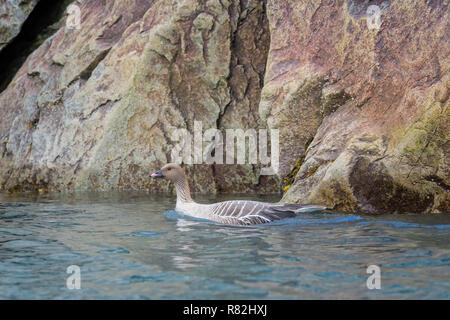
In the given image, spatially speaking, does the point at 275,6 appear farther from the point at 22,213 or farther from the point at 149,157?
the point at 22,213

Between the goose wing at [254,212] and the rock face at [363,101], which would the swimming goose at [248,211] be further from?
the rock face at [363,101]

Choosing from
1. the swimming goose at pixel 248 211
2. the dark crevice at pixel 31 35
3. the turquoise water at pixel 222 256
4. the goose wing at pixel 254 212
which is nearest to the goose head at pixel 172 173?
the turquoise water at pixel 222 256

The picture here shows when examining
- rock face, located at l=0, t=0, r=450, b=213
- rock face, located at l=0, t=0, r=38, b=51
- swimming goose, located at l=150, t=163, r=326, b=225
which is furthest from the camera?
rock face, located at l=0, t=0, r=38, b=51

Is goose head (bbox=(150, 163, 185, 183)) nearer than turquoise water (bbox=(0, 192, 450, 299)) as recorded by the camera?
No

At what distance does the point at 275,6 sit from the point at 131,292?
7.31 m

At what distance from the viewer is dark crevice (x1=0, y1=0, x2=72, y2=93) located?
53.8 feet

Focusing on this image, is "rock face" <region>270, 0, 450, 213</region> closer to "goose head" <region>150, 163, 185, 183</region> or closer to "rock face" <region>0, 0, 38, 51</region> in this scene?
"goose head" <region>150, 163, 185, 183</region>

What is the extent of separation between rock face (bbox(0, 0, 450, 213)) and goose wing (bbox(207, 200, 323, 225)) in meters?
0.76

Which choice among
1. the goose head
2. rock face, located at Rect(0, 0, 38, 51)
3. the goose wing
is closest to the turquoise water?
the goose wing

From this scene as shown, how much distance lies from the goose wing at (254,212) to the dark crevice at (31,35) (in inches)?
421

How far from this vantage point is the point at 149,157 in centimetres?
1211

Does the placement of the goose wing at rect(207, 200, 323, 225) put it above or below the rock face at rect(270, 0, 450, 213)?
below

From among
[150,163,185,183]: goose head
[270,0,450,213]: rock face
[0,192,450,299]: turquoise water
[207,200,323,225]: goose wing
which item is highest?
Answer: [270,0,450,213]: rock face

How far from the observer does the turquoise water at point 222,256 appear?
174 inches
